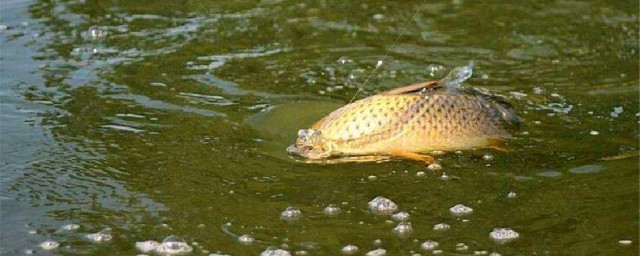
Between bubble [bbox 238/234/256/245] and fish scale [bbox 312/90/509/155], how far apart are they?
1166 millimetres

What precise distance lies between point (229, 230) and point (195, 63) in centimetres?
301

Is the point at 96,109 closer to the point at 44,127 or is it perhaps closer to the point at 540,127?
the point at 44,127

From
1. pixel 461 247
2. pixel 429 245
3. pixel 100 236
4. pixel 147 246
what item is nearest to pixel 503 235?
pixel 461 247

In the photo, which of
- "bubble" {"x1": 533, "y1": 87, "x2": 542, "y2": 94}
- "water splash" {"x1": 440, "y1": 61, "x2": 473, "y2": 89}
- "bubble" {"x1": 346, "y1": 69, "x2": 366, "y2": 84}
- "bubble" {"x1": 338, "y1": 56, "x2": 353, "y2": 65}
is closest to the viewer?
"water splash" {"x1": 440, "y1": 61, "x2": 473, "y2": 89}

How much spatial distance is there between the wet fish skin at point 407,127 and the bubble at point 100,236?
134 centimetres

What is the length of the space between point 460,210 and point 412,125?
821mm

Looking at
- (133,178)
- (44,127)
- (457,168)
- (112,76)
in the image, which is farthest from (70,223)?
(112,76)

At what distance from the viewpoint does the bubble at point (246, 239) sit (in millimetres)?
4375

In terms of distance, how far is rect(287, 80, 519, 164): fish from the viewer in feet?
17.8

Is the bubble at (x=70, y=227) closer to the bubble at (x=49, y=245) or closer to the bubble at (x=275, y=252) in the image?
the bubble at (x=49, y=245)

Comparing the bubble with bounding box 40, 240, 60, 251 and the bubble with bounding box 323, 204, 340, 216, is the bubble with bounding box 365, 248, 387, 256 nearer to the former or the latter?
the bubble with bounding box 323, 204, 340, 216

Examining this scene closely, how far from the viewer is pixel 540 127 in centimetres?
595

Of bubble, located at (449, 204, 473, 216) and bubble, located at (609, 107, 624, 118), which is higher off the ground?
bubble, located at (449, 204, 473, 216)

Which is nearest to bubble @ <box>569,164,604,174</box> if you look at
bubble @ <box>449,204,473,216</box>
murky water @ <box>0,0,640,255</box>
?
murky water @ <box>0,0,640,255</box>
